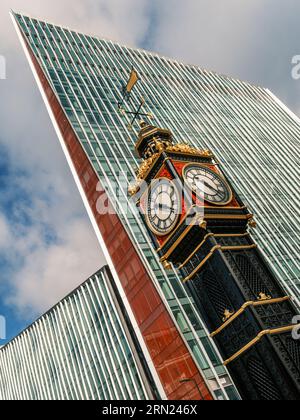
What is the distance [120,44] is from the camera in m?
80.5

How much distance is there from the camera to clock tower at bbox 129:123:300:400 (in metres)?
11.2

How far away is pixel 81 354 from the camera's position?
6619 cm

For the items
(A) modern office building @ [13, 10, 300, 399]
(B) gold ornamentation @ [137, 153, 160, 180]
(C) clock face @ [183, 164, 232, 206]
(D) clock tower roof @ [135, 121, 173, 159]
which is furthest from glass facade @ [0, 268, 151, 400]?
(C) clock face @ [183, 164, 232, 206]

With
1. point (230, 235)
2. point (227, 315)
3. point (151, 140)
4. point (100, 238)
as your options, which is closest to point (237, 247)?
point (230, 235)

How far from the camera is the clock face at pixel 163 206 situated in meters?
14.3

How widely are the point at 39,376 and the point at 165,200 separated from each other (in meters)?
69.7

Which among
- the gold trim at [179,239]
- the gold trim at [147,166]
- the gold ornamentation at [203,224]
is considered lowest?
the gold ornamentation at [203,224]

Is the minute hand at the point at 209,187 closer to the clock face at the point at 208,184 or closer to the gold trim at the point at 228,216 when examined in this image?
the clock face at the point at 208,184

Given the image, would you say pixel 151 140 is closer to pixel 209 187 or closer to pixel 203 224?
pixel 209 187

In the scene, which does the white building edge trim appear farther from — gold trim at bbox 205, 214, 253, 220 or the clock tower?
gold trim at bbox 205, 214, 253, 220

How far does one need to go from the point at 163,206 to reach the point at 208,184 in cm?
181

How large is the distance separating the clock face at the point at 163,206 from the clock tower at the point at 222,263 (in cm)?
3

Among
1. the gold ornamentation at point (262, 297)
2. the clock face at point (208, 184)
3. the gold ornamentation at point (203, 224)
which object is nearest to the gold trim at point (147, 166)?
the clock face at point (208, 184)
